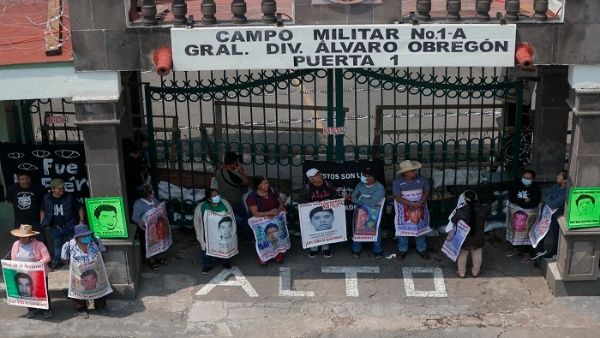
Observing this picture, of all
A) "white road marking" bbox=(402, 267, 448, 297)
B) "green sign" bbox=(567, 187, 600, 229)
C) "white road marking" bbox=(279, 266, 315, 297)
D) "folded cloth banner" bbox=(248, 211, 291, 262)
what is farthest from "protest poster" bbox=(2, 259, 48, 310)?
"green sign" bbox=(567, 187, 600, 229)

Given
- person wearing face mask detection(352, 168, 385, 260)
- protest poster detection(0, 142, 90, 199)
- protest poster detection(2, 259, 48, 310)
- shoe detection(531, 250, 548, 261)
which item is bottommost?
shoe detection(531, 250, 548, 261)

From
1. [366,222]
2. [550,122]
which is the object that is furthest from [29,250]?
[550,122]

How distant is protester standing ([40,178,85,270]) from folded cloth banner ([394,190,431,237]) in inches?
170

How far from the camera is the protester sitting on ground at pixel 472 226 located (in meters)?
11.3

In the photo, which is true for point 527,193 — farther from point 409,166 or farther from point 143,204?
point 143,204

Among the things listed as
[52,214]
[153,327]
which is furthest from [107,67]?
[153,327]

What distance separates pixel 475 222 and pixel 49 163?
612 cm

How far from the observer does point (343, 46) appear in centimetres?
1021

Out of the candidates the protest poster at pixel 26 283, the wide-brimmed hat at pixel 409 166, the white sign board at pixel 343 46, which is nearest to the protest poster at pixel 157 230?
the protest poster at pixel 26 283

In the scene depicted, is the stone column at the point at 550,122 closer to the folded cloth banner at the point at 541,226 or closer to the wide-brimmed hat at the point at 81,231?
the folded cloth banner at the point at 541,226

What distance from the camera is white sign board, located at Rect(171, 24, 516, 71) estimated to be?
10.1 metres

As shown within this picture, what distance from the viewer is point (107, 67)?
1028 cm

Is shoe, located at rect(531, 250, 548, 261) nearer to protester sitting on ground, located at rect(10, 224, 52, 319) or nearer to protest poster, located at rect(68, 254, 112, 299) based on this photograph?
protest poster, located at rect(68, 254, 112, 299)

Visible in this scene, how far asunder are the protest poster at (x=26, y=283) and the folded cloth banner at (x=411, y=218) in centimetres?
480
